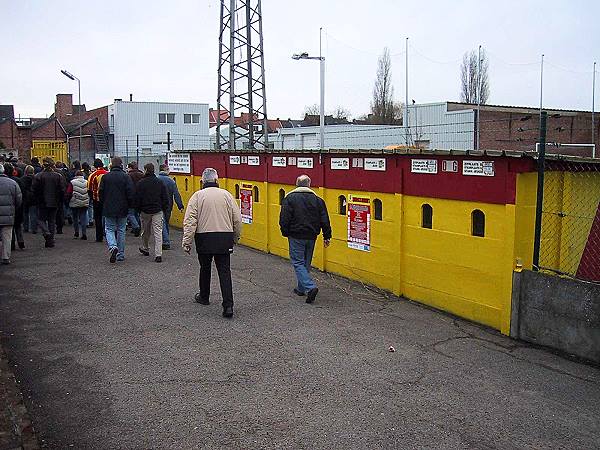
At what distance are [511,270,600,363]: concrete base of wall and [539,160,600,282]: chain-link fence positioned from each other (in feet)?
1.97

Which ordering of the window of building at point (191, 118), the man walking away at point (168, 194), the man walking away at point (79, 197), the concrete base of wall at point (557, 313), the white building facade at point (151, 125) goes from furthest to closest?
1. the window of building at point (191, 118)
2. the white building facade at point (151, 125)
3. the man walking away at point (79, 197)
4. the man walking away at point (168, 194)
5. the concrete base of wall at point (557, 313)

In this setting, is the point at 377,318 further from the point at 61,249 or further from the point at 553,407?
the point at 61,249

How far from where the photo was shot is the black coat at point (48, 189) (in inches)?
549

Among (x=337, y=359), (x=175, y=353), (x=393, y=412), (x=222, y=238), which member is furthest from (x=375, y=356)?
(x=222, y=238)

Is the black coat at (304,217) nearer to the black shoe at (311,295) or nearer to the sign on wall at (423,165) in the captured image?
the black shoe at (311,295)

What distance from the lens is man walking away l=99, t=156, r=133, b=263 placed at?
11914 mm

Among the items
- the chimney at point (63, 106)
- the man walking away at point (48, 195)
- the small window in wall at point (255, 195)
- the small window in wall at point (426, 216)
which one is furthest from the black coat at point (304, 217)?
the chimney at point (63, 106)

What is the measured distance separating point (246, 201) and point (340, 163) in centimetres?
368

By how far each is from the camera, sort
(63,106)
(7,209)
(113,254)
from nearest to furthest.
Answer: (7,209) → (113,254) → (63,106)

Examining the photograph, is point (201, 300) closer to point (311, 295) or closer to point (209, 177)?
point (311, 295)

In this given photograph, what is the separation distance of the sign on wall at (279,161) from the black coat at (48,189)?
4.66 metres

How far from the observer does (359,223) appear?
34.1 feet

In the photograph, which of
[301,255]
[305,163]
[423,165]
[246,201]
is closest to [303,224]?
[301,255]

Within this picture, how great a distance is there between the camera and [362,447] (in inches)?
187
